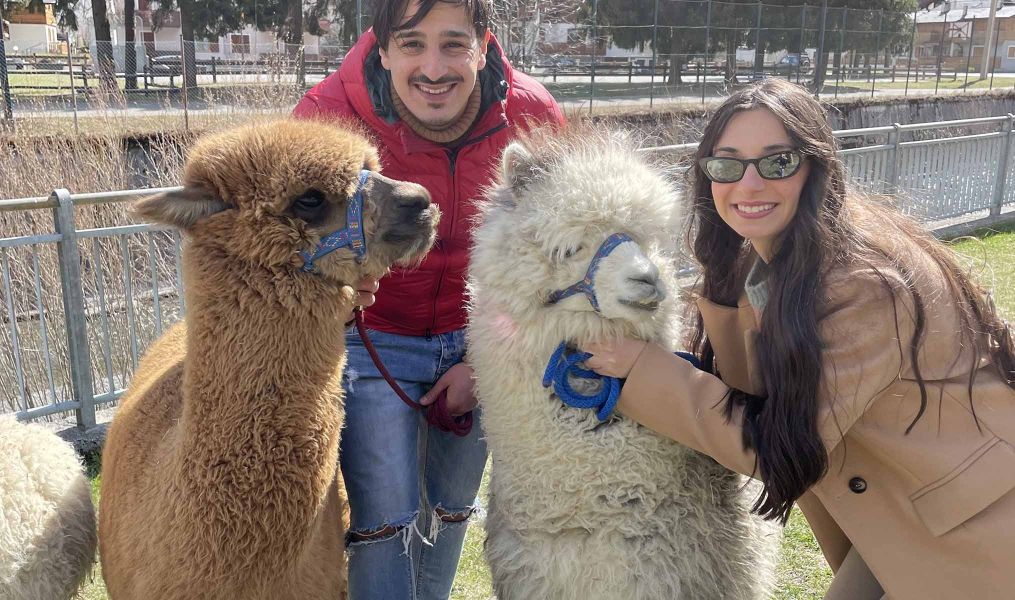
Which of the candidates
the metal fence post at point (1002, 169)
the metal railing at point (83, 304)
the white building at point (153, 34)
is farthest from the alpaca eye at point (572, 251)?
the white building at point (153, 34)

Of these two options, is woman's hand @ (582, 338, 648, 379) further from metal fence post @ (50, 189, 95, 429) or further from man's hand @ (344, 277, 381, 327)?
metal fence post @ (50, 189, 95, 429)

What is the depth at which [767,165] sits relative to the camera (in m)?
2.04

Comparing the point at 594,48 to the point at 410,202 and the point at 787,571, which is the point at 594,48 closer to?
the point at 787,571

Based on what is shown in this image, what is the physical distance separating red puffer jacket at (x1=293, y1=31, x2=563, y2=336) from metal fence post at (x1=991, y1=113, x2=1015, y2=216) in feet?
32.8

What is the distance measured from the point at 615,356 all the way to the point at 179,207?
104 cm

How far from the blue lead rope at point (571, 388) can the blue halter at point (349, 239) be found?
526mm

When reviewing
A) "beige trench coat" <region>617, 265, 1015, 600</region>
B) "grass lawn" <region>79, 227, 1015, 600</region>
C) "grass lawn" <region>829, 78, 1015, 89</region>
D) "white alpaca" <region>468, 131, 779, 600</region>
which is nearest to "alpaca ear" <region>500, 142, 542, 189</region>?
"white alpaca" <region>468, 131, 779, 600</region>

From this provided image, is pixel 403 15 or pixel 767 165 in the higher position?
pixel 403 15

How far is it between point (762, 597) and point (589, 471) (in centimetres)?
66

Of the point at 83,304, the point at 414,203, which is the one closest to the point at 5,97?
the point at 83,304

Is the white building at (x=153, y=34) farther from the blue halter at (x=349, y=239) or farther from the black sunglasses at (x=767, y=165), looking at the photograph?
the black sunglasses at (x=767, y=165)

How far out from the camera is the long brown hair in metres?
1.92

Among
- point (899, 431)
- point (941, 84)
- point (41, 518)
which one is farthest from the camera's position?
point (941, 84)

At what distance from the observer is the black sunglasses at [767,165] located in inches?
80.0
